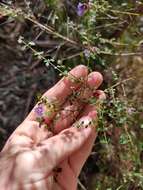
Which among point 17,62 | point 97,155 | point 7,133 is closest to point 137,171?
point 97,155

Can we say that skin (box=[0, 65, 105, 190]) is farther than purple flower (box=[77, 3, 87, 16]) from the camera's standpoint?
No

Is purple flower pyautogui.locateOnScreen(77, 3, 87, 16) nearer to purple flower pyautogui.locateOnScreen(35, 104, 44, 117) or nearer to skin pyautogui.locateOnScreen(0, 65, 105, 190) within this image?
skin pyautogui.locateOnScreen(0, 65, 105, 190)

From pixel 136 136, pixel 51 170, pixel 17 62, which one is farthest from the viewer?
pixel 17 62

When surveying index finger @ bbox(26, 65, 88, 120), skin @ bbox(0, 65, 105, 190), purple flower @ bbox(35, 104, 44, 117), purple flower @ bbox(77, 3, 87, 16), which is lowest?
skin @ bbox(0, 65, 105, 190)

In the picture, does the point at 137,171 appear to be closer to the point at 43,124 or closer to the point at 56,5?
the point at 43,124

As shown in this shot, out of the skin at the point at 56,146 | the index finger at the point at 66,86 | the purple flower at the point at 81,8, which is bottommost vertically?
the skin at the point at 56,146

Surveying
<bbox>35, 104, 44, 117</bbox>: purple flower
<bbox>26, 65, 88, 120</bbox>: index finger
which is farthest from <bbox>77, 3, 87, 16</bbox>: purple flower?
<bbox>35, 104, 44, 117</bbox>: purple flower

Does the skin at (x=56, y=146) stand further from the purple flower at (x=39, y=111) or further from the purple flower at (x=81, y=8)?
the purple flower at (x=81, y=8)

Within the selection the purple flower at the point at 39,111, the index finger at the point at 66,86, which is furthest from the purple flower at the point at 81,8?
the purple flower at the point at 39,111
